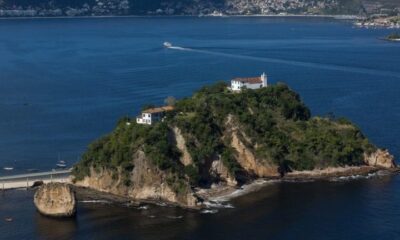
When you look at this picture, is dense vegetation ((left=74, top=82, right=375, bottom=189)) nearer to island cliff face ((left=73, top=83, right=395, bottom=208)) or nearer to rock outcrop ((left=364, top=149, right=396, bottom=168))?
island cliff face ((left=73, top=83, right=395, bottom=208))

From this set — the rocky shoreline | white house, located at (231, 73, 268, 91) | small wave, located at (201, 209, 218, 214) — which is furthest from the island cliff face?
white house, located at (231, 73, 268, 91)

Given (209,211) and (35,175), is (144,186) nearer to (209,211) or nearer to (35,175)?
(209,211)

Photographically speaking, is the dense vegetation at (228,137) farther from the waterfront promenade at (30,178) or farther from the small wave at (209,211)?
the small wave at (209,211)

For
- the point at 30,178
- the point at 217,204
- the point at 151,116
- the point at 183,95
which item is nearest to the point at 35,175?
the point at 30,178

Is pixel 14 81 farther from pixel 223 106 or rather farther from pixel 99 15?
pixel 99 15

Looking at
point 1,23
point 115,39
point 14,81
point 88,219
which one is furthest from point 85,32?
point 88,219

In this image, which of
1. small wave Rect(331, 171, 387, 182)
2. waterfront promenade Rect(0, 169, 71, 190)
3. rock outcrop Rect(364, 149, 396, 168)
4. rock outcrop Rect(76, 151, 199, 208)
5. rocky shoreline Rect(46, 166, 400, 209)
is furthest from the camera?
rock outcrop Rect(364, 149, 396, 168)

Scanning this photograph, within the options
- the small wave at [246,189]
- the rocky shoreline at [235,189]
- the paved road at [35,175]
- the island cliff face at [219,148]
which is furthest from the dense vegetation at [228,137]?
the paved road at [35,175]
